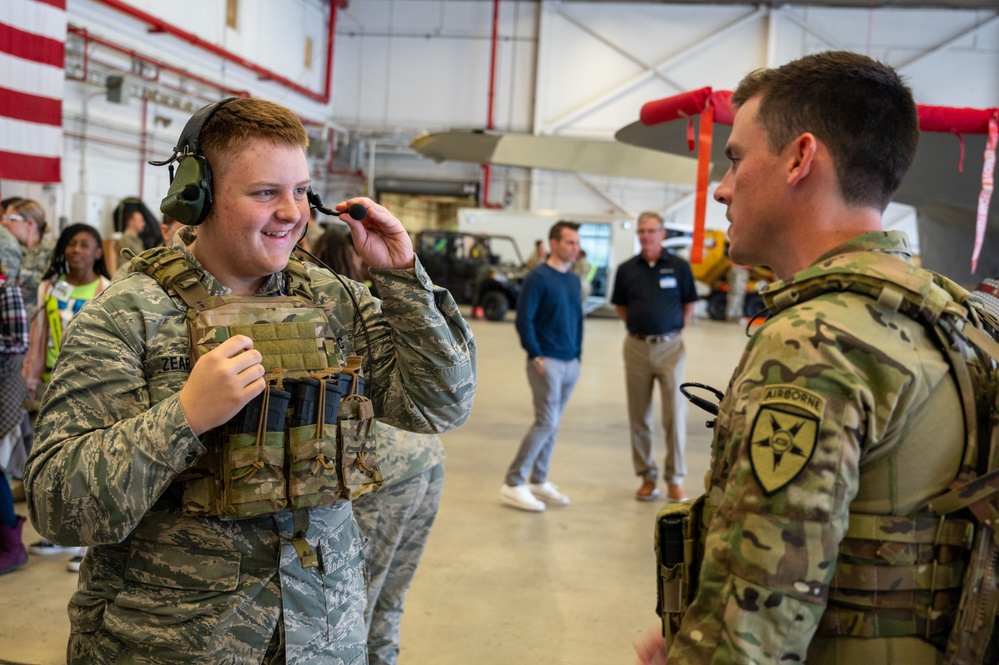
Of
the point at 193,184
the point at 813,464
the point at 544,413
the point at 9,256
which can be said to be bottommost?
the point at 544,413

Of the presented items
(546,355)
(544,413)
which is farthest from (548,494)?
(546,355)

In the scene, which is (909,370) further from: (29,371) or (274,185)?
(29,371)

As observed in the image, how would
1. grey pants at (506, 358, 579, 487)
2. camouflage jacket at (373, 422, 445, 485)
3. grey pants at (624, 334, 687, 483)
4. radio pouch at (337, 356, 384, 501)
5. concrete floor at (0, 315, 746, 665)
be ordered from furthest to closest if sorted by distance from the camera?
grey pants at (624, 334, 687, 483) < grey pants at (506, 358, 579, 487) < concrete floor at (0, 315, 746, 665) < camouflage jacket at (373, 422, 445, 485) < radio pouch at (337, 356, 384, 501)

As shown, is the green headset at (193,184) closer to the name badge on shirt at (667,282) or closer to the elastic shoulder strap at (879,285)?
the elastic shoulder strap at (879,285)

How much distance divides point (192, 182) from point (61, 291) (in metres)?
3.58

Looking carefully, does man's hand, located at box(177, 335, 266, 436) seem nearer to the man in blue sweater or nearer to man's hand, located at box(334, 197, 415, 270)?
man's hand, located at box(334, 197, 415, 270)

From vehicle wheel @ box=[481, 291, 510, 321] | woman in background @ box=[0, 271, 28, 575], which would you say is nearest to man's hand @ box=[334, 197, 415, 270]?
woman in background @ box=[0, 271, 28, 575]

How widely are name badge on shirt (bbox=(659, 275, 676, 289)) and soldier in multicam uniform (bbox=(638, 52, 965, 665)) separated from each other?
4.83 meters

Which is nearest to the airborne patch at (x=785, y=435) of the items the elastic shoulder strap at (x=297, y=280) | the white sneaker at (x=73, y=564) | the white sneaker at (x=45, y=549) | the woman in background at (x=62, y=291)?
the elastic shoulder strap at (x=297, y=280)

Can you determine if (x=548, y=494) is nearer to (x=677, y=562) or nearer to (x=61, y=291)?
(x=61, y=291)

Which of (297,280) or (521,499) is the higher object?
(297,280)

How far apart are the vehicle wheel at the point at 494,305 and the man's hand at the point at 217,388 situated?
16.1 metres

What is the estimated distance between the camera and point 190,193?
1545 mm

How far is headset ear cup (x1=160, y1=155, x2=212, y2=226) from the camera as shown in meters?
1.54
